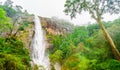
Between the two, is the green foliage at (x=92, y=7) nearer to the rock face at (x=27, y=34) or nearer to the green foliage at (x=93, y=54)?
the green foliage at (x=93, y=54)

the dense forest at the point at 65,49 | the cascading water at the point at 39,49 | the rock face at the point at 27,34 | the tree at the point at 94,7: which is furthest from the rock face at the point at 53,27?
the tree at the point at 94,7

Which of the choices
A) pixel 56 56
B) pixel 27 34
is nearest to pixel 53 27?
pixel 27 34

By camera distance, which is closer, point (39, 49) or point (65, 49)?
point (65, 49)

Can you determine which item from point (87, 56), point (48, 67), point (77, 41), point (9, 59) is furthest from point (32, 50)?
point (9, 59)

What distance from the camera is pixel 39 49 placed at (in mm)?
33469

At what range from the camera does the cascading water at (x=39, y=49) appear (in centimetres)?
3038

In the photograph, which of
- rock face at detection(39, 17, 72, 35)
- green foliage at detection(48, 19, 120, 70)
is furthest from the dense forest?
rock face at detection(39, 17, 72, 35)

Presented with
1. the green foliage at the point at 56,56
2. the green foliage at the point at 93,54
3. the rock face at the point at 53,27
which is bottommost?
the green foliage at the point at 56,56

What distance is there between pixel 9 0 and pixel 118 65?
6096cm

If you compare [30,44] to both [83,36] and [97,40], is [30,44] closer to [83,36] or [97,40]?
[83,36]

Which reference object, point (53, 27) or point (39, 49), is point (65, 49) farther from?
point (53, 27)

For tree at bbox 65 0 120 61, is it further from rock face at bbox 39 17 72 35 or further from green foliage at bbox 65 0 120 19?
rock face at bbox 39 17 72 35

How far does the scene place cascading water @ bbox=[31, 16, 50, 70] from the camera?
3038cm

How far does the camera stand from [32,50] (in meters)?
32.4
